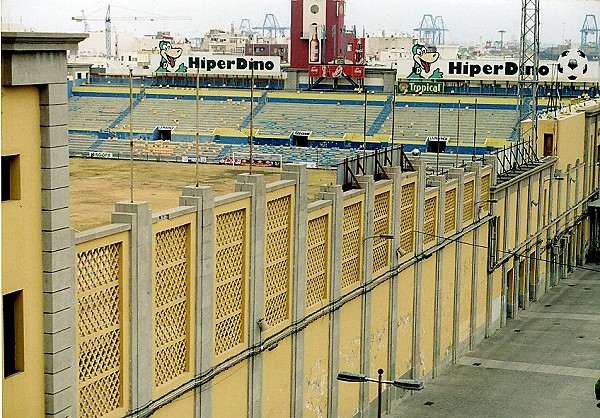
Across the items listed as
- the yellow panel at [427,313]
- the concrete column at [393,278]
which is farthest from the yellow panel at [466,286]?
the concrete column at [393,278]

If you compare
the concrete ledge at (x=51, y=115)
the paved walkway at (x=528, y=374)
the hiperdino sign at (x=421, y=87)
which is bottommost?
the paved walkway at (x=528, y=374)

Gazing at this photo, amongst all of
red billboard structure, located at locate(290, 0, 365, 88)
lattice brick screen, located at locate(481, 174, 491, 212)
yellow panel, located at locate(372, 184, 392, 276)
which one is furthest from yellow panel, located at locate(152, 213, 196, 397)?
red billboard structure, located at locate(290, 0, 365, 88)

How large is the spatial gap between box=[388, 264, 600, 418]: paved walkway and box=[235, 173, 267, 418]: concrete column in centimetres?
843

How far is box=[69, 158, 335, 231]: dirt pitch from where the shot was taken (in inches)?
1447

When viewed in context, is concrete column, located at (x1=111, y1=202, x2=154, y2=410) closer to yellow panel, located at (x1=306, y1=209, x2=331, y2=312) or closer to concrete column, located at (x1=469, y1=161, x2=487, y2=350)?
yellow panel, located at (x1=306, y1=209, x2=331, y2=312)

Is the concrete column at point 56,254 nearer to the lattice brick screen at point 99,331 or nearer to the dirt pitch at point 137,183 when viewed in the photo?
the lattice brick screen at point 99,331

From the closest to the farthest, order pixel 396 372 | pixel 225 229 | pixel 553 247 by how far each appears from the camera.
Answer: pixel 225 229, pixel 396 372, pixel 553 247

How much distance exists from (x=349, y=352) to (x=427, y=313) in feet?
21.0

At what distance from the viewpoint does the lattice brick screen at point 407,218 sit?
110 ft

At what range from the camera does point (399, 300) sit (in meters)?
33.2

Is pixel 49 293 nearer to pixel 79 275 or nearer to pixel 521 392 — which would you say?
pixel 79 275

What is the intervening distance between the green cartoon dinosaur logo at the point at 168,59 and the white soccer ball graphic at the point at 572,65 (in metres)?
30.9

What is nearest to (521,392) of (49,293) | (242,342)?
(242,342)

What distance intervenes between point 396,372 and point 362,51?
203ft
